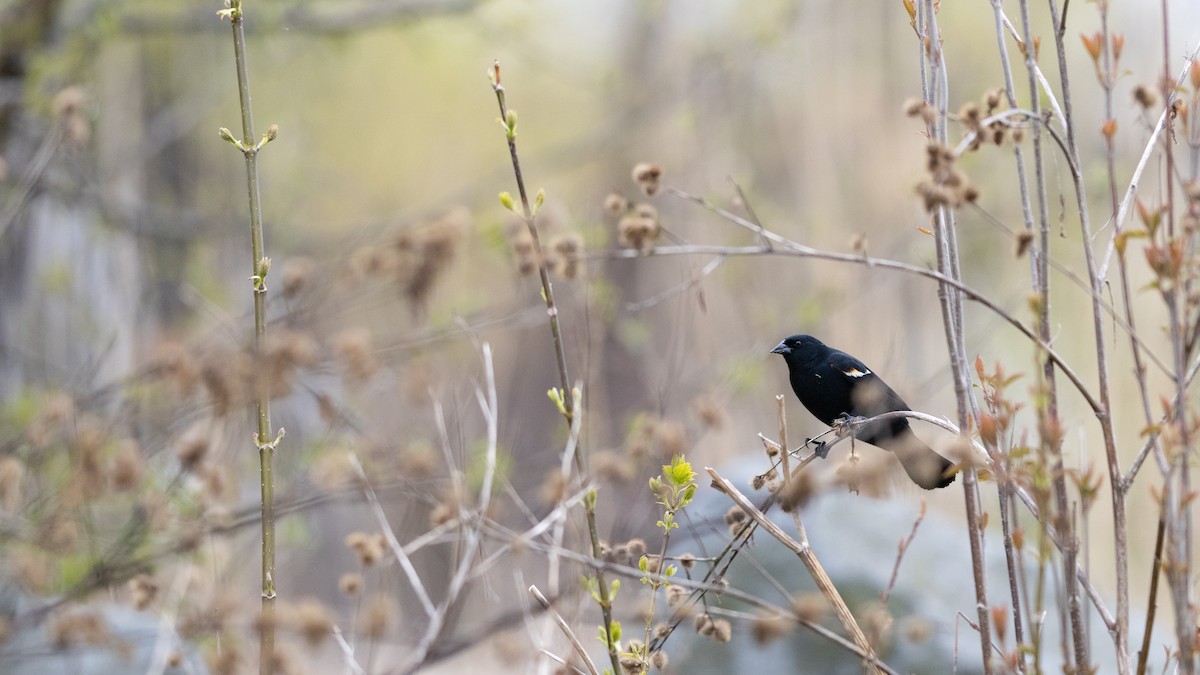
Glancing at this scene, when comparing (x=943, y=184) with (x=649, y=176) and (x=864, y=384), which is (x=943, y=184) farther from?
(x=864, y=384)

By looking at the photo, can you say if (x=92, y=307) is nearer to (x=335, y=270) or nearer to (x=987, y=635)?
(x=335, y=270)

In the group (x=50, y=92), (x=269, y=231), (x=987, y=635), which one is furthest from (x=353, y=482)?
(x=269, y=231)

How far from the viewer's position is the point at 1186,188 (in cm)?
133

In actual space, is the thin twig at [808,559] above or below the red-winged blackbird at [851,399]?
below

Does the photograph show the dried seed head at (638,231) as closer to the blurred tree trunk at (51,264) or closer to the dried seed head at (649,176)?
the dried seed head at (649,176)

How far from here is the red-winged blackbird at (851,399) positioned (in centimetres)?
202

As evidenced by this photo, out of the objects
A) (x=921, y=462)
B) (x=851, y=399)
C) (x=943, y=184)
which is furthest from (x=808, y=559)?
(x=851, y=399)

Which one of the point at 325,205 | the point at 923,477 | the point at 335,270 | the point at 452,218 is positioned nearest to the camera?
the point at 923,477

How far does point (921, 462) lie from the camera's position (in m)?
1.94

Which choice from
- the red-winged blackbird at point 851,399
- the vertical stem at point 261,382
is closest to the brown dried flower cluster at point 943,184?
the red-winged blackbird at point 851,399

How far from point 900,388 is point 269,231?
3.45m

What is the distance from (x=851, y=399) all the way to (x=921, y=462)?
1.70 feet

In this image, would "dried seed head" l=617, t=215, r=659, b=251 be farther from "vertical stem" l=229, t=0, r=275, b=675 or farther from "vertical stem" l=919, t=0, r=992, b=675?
"vertical stem" l=229, t=0, r=275, b=675

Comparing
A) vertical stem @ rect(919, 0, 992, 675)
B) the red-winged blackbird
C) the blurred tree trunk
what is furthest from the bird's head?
the blurred tree trunk
